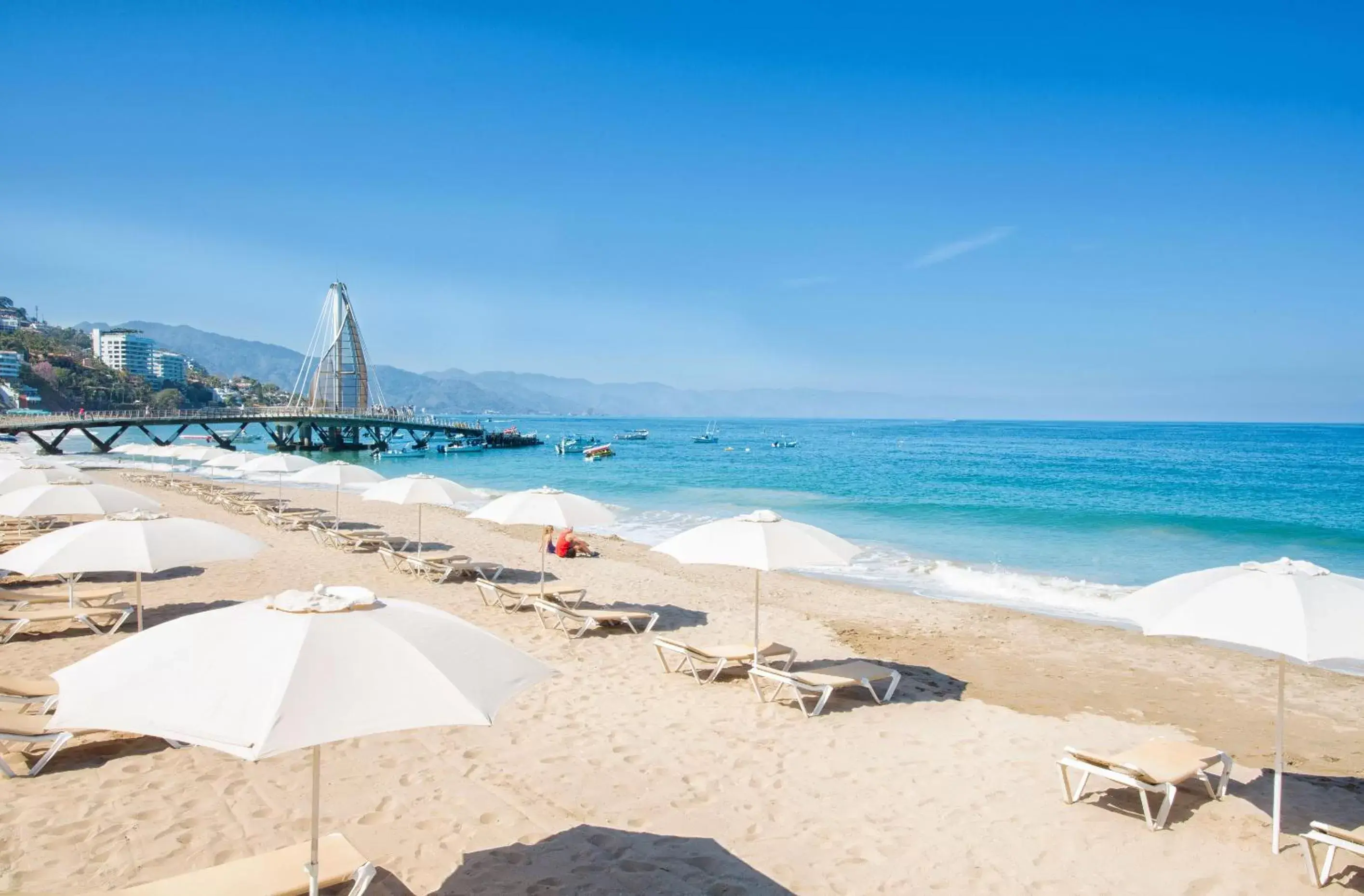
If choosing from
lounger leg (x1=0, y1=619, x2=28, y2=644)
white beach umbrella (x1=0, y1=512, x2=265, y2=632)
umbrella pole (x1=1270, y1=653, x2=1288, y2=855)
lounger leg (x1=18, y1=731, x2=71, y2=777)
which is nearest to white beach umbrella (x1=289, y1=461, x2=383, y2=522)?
lounger leg (x1=0, y1=619, x2=28, y2=644)

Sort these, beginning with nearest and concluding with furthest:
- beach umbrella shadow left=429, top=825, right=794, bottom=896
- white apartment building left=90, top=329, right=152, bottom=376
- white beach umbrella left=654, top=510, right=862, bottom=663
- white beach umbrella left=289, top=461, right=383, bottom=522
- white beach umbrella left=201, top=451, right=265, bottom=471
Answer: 1. beach umbrella shadow left=429, top=825, right=794, bottom=896
2. white beach umbrella left=654, top=510, right=862, bottom=663
3. white beach umbrella left=289, top=461, right=383, bottom=522
4. white beach umbrella left=201, top=451, right=265, bottom=471
5. white apartment building left=90, top=329, right=152, bottom=376

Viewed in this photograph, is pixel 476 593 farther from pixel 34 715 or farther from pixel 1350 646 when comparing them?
pixel 1350 646

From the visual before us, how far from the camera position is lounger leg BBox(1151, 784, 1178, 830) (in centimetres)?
480

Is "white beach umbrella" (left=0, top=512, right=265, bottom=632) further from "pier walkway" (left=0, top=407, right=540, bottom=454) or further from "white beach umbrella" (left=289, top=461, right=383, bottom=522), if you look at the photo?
"pier walkway" (left=0, top=407, right=540, bottom=454)

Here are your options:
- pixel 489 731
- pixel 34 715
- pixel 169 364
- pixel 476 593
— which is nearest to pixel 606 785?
pixel 489 731

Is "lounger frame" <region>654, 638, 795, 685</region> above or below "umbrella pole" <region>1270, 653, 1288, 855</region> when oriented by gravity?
below

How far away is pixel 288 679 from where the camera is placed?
252 cm

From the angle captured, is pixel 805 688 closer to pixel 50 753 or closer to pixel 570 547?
pixel 50 753

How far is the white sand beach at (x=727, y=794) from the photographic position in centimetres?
419

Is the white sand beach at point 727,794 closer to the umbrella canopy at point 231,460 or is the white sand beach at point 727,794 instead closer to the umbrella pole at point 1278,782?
the umbrella pole at point 1278,782

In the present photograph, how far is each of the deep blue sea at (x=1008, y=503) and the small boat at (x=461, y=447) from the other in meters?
2.35

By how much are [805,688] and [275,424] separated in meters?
75.5

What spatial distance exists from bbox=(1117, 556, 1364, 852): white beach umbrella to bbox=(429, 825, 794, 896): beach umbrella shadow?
2.70 metres

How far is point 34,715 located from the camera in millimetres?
5438
